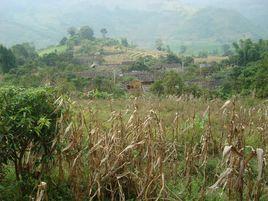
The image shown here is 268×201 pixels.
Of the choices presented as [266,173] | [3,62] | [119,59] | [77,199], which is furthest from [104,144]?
[119,59]

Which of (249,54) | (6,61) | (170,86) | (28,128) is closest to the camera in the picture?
(28,128)

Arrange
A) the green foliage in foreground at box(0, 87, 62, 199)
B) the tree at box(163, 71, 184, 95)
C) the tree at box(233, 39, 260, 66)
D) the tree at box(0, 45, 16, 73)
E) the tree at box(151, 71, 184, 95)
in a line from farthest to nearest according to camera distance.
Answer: the tree at box(0, 45, 16, 73) < the tree at box(233, 39, 260, 66) < the tree at box(163, 71, 184, 95) < the tree at box(151, 71, 184, 95) < the green foliage in foreground at box(0, 87, 62, 199)

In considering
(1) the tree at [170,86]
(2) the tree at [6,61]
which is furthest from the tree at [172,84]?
(2) the tree at [6,61]

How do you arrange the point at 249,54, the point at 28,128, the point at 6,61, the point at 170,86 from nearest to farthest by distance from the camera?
the point at 28,128
the point at 170,86
the point at 249,54
the point at 6,61

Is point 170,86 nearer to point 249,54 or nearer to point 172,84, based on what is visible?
point 172,84

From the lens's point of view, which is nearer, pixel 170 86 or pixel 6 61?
pixel 170 86

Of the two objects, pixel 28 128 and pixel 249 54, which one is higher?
pixel 28 128

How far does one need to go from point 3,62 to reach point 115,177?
35.4m

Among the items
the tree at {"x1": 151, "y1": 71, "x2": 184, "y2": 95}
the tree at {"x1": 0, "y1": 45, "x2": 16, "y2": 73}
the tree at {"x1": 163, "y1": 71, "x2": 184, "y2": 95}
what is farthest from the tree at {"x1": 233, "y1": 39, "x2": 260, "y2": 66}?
the tree at {"x1": 0, "y1": 45, "x2": 16, "y2": 73}

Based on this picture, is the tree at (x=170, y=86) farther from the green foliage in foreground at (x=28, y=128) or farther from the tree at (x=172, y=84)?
the green foliage in foreground at (x=28, y=128)

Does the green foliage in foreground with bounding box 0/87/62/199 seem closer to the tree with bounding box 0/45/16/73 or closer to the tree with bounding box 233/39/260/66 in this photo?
the tree with bounding box 233/39/260/66

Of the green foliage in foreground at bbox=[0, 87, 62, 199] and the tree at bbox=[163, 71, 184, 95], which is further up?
the green foliage in foreground at bbox=[0, 87, 62, 199]

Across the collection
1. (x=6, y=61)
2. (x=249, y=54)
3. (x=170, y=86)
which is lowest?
(x=249, y=54)

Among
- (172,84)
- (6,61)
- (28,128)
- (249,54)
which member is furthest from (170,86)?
(6,61)
